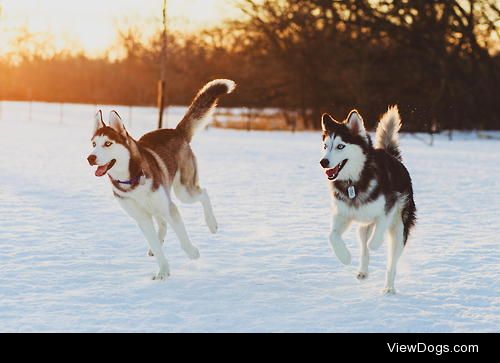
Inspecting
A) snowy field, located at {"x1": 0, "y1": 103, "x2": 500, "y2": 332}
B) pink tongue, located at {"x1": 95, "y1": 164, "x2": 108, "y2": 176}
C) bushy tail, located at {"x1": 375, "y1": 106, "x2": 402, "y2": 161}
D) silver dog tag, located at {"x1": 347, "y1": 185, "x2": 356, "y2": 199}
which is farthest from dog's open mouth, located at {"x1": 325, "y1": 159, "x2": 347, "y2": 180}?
pink tongue, located at {"x1": 95, "y1": 164, "x2": 108, "y2": 176}

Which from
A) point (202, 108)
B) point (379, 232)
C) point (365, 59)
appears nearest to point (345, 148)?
point (379, 232)

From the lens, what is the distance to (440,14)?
30.3 m

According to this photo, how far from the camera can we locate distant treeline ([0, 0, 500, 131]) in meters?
30.1

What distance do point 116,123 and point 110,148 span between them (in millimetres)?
245

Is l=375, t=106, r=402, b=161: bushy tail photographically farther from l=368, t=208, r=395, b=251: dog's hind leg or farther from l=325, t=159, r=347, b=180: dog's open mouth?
l=368, t=208, r=395, b=251: dog's hind leg

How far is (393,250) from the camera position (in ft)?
17.3

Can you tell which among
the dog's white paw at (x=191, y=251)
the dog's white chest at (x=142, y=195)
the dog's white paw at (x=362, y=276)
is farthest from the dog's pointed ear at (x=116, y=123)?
the dog's white paw at (x=362, y=276)

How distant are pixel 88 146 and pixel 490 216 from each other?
15527 millimetres

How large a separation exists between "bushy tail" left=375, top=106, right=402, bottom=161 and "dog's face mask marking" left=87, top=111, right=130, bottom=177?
7.20 ft

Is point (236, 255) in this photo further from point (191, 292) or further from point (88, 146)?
point (88, 146)

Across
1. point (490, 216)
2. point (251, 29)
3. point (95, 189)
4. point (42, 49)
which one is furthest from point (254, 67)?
point (42, 49)

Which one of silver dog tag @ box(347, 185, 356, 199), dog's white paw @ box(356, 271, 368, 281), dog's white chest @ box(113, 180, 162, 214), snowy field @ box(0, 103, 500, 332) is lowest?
snowy field @ box(0, 103, 500, 332)

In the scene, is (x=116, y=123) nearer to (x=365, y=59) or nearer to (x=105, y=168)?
(x=105, y=168)

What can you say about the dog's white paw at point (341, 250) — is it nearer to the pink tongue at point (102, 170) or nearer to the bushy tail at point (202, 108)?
the pink tongue at point (102, 170)
